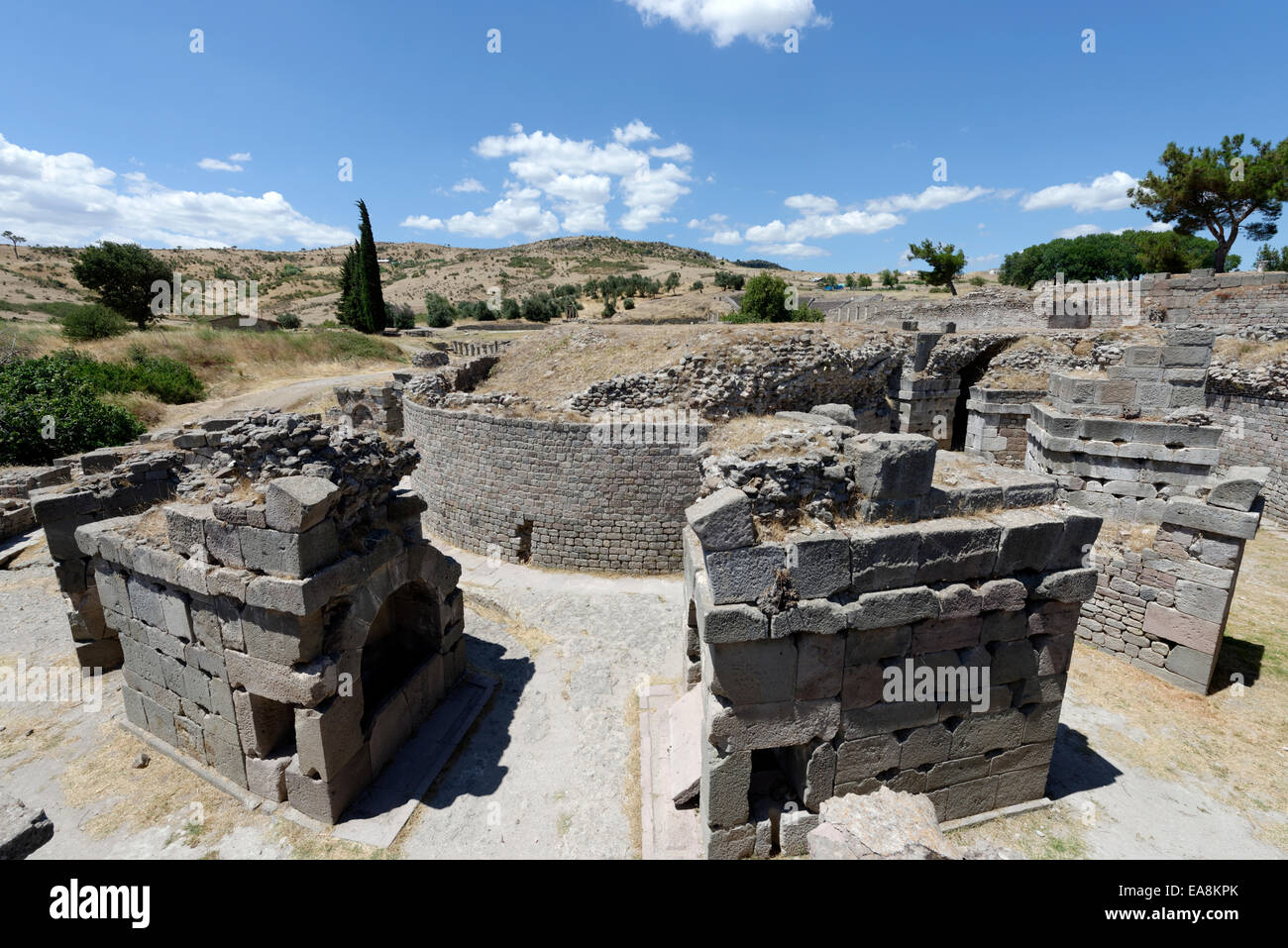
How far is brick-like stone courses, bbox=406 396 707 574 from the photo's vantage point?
12562 mm

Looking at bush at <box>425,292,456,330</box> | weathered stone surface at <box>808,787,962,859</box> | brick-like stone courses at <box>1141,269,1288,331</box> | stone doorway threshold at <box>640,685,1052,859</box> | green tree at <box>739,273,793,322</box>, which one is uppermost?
bush at <box>425,292,456,330</box>

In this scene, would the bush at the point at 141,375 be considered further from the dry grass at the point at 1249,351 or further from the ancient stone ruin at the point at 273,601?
the dry grass at the point at 1249,351

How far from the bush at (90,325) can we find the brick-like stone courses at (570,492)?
2395 cm

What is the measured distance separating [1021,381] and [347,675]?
1761 cm

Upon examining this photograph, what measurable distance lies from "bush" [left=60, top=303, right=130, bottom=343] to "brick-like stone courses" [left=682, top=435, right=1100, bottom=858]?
33.8 m

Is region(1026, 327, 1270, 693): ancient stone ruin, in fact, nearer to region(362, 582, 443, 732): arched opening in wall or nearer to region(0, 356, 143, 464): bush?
region(362, 582, 443, 732): arched opening in wall

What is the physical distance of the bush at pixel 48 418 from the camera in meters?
14.8

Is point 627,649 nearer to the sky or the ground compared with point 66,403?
nearer to the ground

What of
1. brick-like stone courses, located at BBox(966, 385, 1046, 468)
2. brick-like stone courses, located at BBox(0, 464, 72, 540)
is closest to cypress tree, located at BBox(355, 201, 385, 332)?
brick-like stone courses, located at BBox(0, 464, 72, 540)

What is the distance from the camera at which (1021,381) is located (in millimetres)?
15672

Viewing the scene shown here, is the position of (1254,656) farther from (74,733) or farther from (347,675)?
(74,733)

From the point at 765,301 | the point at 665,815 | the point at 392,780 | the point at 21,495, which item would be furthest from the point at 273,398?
the point at 765,301

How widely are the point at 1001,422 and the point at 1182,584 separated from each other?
6235mm
